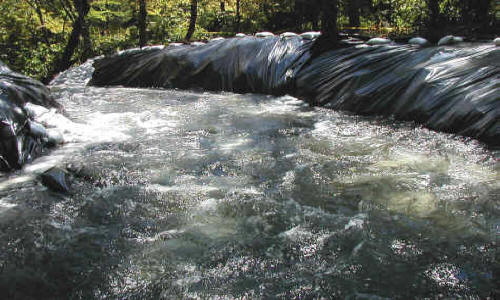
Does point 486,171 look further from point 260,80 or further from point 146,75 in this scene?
point 146,75

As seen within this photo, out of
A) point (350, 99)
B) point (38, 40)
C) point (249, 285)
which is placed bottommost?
point (249, 285)

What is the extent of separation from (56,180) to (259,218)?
5.78 feet

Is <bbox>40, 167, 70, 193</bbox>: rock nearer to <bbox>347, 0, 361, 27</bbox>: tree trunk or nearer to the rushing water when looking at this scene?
the rushing water

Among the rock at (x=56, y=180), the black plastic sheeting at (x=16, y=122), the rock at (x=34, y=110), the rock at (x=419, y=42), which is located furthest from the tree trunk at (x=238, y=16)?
the rock at (x=56, y=180)

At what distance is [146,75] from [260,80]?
2.89 metres

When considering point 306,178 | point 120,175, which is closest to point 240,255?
point 306,178

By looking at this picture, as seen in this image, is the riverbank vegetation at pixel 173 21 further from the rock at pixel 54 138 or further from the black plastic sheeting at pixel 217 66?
the rock at pixel 54 138

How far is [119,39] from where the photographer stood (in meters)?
14.8

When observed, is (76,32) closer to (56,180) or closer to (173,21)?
(173,21)

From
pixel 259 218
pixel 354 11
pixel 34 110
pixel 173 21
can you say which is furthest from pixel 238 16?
pixel 259 218

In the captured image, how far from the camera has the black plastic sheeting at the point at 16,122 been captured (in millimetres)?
3824

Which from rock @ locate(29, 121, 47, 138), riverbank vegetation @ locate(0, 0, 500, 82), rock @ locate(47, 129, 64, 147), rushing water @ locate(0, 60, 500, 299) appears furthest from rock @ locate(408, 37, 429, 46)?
rock @ locate(29, 121, 47, 138)

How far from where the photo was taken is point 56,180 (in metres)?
3.23

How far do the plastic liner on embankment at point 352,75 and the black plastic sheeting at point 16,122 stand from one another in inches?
137
